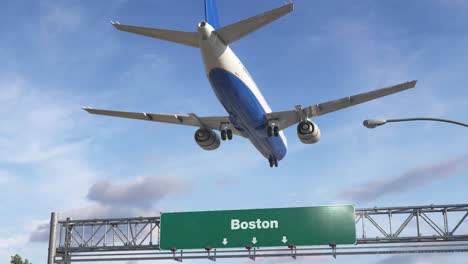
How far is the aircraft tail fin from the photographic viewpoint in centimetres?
3497

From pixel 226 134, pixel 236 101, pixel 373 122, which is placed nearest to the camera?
pixel 373 122

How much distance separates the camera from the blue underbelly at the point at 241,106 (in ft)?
107

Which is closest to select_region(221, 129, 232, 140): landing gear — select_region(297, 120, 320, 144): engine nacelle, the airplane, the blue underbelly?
the airplane

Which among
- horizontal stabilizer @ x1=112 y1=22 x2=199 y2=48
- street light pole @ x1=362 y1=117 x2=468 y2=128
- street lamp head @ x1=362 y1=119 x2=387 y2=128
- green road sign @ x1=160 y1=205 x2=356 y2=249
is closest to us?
street light pole @ x1=362 y1=117 x2=468 y2=128

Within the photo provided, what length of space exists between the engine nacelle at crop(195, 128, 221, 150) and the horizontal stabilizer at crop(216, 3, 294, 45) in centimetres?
1125

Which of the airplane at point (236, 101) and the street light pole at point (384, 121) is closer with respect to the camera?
the street light pole at point (384, 121)

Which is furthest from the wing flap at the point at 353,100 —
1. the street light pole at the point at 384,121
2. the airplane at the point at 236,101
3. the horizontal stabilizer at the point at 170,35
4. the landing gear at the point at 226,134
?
the street light pole at the point at 384,121

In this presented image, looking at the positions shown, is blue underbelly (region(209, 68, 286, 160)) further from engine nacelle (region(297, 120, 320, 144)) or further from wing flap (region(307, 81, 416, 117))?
wing flap (region(307, 81, 416, 117))

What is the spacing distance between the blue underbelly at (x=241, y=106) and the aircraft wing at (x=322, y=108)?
1104 millimetres

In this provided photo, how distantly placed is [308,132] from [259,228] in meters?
7.16

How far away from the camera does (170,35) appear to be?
32188 mm

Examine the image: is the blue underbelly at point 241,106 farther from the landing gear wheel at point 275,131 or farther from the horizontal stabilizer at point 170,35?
the horizontal stabilizer at point 170,35

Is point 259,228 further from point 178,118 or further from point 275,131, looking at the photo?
point 178,118

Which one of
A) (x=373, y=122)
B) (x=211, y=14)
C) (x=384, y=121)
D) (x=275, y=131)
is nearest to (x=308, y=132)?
(x=275, y=131)
